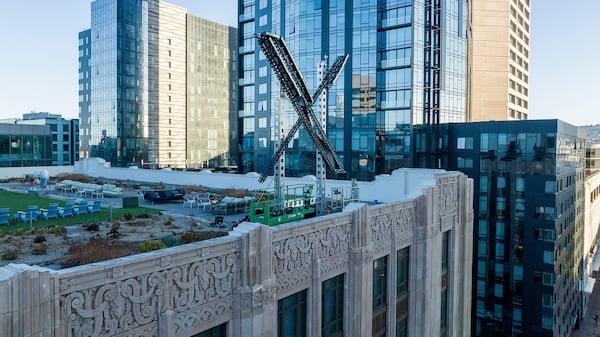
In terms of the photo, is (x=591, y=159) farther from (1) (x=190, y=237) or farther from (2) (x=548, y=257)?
(1) (x=190, y=237)

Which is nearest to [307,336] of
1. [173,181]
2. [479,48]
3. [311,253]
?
[311,253]

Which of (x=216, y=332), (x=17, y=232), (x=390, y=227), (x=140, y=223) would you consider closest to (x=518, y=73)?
(x=390, y=227)

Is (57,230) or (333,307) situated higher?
(57,230)

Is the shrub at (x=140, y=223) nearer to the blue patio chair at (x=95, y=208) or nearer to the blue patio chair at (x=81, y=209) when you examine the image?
the blue patio chair at (x=81, y=209)

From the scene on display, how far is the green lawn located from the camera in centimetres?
2077

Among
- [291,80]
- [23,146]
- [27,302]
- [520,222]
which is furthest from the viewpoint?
[23,146]

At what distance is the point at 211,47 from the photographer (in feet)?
407

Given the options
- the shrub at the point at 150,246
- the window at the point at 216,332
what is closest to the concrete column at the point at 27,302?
the window at the point at 216,332

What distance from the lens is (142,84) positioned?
354 ft

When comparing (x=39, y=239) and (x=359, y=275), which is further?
(x=359, y=275)

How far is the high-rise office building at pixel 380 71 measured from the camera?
60.2 m

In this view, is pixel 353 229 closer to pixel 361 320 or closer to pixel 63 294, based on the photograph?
pixel 361 320

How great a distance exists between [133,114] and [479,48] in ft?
261

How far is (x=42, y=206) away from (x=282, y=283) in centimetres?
1944
